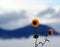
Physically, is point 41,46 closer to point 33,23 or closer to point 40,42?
point 40,42

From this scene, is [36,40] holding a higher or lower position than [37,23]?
lower

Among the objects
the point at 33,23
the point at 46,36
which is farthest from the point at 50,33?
the point at 33,23

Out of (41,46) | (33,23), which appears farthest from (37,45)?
(33,23)

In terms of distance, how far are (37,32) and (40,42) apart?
0.14 meters

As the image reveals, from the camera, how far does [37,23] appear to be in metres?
3.77

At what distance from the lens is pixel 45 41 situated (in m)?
3.89

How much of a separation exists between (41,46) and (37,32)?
0.63 feet

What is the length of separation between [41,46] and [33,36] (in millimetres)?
170

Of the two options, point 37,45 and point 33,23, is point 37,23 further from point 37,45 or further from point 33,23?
point 37,45

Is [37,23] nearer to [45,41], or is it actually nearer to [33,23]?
[33,23]

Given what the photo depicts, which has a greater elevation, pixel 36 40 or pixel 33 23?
pixel 33 23

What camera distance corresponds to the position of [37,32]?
12.5 feet

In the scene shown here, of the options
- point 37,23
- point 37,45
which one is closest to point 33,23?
point 37,23

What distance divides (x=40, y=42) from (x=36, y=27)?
205mm
